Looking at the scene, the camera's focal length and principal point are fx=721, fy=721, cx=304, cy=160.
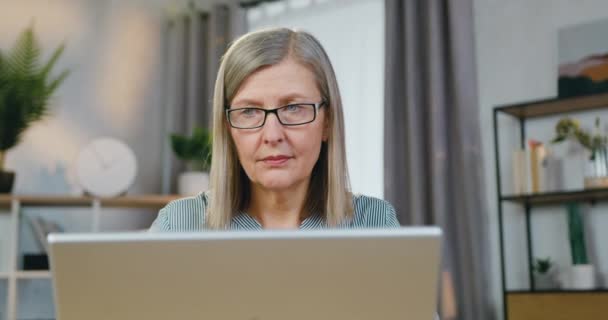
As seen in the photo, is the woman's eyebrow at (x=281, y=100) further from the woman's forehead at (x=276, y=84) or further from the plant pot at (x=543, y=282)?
the plant pot at (x=543, y=282)

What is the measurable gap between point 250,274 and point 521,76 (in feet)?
9.64

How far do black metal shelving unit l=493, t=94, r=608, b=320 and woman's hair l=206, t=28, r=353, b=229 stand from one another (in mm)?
1976

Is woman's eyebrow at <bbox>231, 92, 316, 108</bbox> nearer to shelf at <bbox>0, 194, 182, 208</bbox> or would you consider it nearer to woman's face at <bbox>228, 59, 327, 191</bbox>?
woman's face at <bbox>228, 59, 327, 191</bbox>

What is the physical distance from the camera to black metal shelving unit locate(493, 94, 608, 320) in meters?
3.00

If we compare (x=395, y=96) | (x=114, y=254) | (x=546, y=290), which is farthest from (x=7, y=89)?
(x=114, y=254)

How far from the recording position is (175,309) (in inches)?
29.2

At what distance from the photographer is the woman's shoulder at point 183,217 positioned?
1.20m

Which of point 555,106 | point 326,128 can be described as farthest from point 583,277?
point 326,128

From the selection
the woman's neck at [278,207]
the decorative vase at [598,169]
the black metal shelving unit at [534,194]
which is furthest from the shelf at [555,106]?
the woman's neck at [278,207]

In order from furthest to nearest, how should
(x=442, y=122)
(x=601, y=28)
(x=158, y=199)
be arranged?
(x=158, y=199) → (x=442, y=122) → (x=601, y=28)

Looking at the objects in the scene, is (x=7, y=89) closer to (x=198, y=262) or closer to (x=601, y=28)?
(x=601, y=28)

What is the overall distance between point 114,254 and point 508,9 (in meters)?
3.13

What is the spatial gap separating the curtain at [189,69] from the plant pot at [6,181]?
124cm

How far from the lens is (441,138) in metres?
3.47
